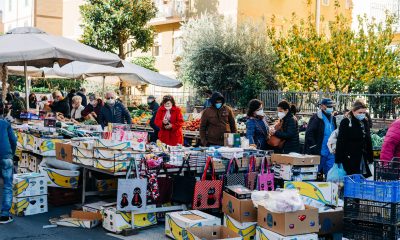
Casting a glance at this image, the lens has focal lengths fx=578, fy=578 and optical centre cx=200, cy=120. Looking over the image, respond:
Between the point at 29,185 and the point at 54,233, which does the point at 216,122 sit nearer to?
the point at 29,185

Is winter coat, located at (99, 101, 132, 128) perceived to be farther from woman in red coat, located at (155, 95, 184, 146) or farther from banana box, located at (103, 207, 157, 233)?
banana box, located at (103, 207, 157, 233)

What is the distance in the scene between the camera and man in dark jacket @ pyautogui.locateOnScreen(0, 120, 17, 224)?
789 centimetres

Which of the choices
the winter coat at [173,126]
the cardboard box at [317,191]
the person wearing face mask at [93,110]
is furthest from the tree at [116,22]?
the cardboard box at [317,191]

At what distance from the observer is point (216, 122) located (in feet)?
33.9

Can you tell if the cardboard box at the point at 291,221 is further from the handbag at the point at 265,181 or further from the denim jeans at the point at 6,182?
the denim jeans at the point at 6,182

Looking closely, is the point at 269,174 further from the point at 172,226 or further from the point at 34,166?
the point at 34,166

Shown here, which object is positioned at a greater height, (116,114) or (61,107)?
(61,107)

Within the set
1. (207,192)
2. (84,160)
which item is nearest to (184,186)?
(207,192)

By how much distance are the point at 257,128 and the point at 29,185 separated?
12.6 ft

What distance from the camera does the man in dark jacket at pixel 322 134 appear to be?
9742 mm

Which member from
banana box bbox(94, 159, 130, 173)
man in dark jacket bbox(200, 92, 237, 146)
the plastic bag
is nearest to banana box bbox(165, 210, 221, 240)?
banana box bbox(94, 159, 130, 173)

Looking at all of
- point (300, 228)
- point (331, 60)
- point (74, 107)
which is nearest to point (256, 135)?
point (300, 228)

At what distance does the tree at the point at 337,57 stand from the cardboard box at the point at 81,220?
17.9 m

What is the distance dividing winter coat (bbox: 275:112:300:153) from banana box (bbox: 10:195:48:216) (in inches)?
154
